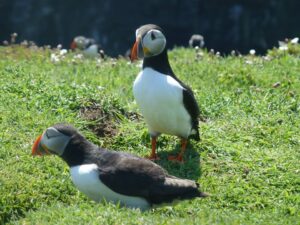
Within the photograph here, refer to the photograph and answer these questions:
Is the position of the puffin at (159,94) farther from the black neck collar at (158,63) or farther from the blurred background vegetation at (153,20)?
the blurred background vegetation at (153,20)

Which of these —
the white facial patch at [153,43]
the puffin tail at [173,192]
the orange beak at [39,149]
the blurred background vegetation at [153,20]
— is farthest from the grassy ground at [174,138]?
the blurred background vegetation at [153,20]

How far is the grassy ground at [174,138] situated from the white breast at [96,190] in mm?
147

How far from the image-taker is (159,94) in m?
7.73

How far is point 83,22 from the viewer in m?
19.6

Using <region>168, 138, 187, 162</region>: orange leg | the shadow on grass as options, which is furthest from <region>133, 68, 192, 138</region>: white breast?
the shadow on grass

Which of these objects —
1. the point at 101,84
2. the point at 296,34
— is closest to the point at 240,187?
the point at 101,84

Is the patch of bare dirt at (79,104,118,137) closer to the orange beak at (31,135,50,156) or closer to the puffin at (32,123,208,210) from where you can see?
the orange beak at (31,135,50,156)

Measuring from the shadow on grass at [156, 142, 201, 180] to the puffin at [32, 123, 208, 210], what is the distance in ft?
3.09

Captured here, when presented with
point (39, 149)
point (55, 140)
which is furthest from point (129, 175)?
point (39, 149)

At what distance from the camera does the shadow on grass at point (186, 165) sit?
783 centimetres

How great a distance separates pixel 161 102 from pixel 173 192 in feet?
4.16

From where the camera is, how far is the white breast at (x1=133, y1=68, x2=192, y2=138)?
305 inches

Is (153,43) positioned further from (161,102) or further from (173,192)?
(173,192)

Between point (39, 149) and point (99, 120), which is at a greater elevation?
point (99, 120)
